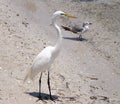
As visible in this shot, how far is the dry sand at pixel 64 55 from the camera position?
36.4 feet

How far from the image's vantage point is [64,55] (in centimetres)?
1528

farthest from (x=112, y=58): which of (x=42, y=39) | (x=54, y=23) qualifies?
(x=54, y=23)

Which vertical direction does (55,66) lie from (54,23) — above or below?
below

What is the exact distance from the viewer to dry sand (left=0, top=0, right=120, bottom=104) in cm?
1109

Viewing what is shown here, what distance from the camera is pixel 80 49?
16891 mm

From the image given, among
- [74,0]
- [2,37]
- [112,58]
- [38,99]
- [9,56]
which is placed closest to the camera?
[38,99]

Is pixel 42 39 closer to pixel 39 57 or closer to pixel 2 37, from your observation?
pixel 2 37

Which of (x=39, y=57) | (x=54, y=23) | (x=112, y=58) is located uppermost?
(x=54, y=23)

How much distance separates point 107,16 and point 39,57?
13214 mm

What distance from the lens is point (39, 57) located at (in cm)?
1055

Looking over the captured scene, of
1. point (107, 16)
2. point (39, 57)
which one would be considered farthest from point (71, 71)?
point (107, 16)

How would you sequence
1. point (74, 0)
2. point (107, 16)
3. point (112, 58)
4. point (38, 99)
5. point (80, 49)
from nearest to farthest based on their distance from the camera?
point (38, 99)
point (112, 58)
point (80, 49)
point (107, 16)
point (74, 0)

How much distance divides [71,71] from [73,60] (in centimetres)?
169

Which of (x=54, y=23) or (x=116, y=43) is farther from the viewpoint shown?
(x=116, y=43)
